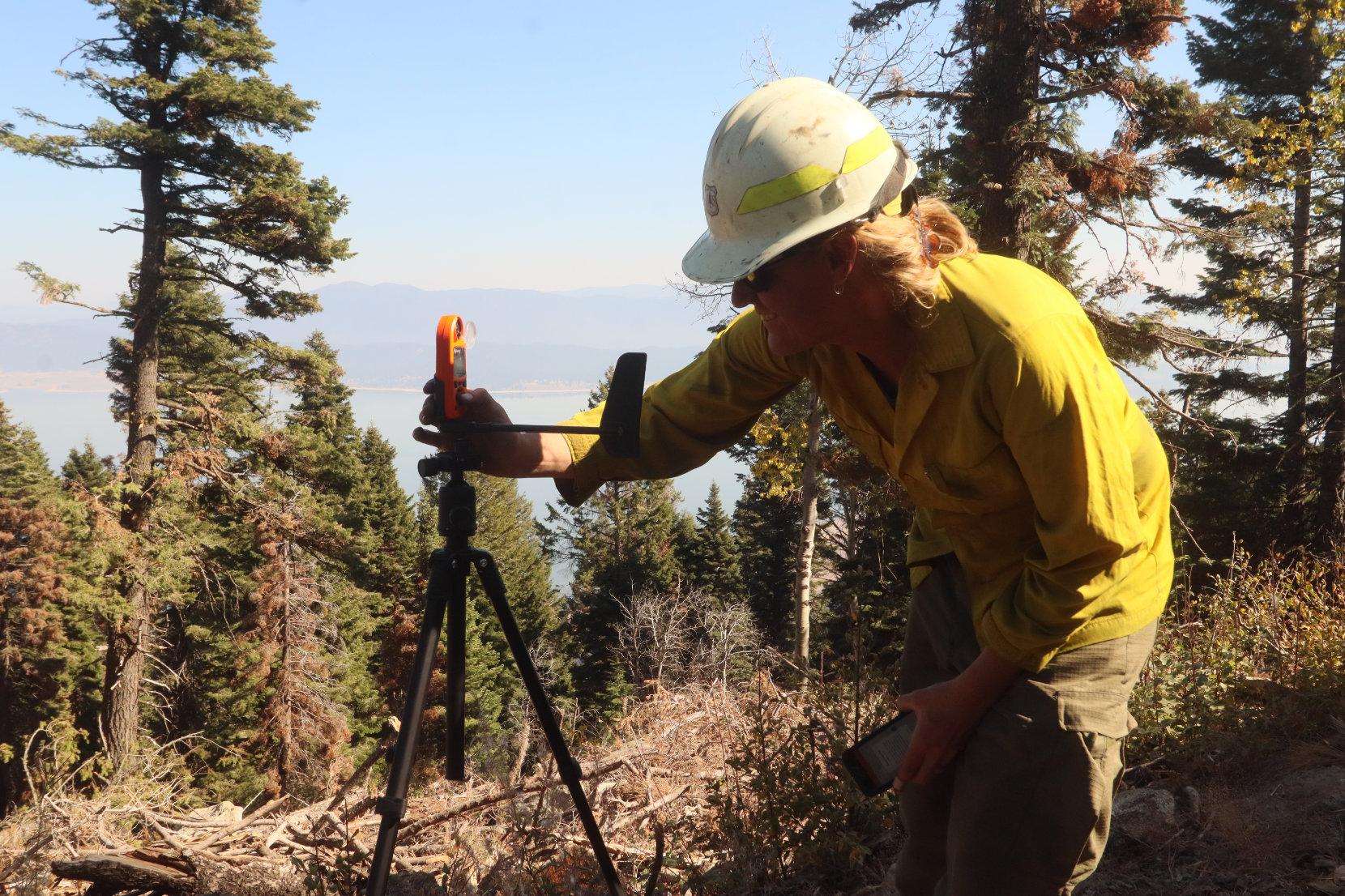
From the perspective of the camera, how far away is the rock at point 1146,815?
318 cm

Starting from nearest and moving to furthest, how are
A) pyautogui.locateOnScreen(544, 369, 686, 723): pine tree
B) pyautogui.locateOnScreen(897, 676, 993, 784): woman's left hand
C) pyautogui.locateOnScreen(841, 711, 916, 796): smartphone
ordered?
1. pyautogui.locateOnScreen(897, 676, 993, 784): woman's left hand
2. pyautogui.locateOnScreen(841, 711, 916, 796): smartphone
3. pyautogui.locateOnScreen(544, 369, 686, 723): pine tree

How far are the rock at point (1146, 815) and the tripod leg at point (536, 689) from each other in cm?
186

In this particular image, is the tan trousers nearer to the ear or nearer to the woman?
the woman

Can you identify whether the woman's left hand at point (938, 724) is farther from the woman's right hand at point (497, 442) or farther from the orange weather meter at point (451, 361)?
the orange weather meter at point (451, 361)

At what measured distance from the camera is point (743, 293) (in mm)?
1814

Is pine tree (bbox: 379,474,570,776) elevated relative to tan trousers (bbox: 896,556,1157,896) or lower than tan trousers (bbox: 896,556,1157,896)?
lower

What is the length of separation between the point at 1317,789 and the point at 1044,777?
2483mm

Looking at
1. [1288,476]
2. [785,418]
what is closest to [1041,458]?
[785,418]

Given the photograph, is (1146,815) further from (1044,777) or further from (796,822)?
(1044,777)

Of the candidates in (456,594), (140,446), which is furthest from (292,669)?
(456,594)

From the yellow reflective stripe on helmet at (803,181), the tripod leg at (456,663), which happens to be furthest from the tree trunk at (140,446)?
the yellow reflective stripe on helmet at (803,181)

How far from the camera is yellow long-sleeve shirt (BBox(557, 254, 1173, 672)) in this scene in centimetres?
150

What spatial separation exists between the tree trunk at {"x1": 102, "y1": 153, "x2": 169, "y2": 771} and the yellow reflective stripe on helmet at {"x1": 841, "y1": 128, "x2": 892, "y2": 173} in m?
17.7

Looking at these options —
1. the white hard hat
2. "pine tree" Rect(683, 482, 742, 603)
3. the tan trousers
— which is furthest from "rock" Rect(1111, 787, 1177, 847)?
"pine tree" Rect(683, 482, 742, 603)
